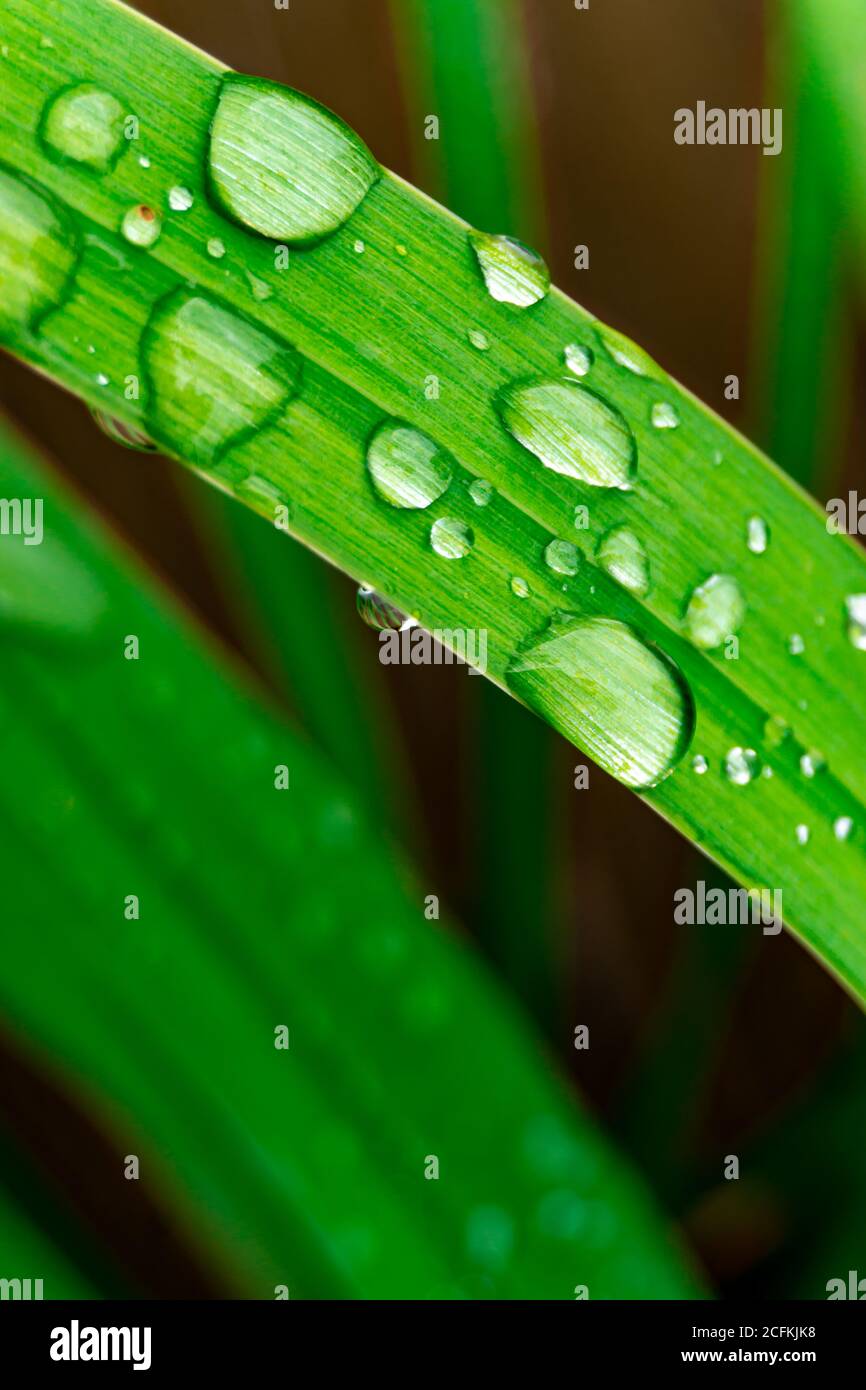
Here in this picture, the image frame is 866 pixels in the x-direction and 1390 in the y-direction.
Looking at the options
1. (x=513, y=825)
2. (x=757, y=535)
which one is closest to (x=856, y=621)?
(x=757, y=535)

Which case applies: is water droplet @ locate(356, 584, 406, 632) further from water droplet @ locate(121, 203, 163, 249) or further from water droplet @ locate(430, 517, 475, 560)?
water droplet @ locate(121, 203, 163, 249)

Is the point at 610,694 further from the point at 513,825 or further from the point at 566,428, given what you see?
the point at 513,825

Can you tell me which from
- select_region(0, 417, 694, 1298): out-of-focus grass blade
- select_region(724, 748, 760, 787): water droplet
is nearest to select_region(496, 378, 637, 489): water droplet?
select_region(724, 748, 760, 787): water droplet

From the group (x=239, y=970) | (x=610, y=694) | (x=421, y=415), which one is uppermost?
(x=421, y=415)

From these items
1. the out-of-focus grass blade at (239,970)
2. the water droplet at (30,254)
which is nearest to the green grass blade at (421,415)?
the water droplet at (30,254)
